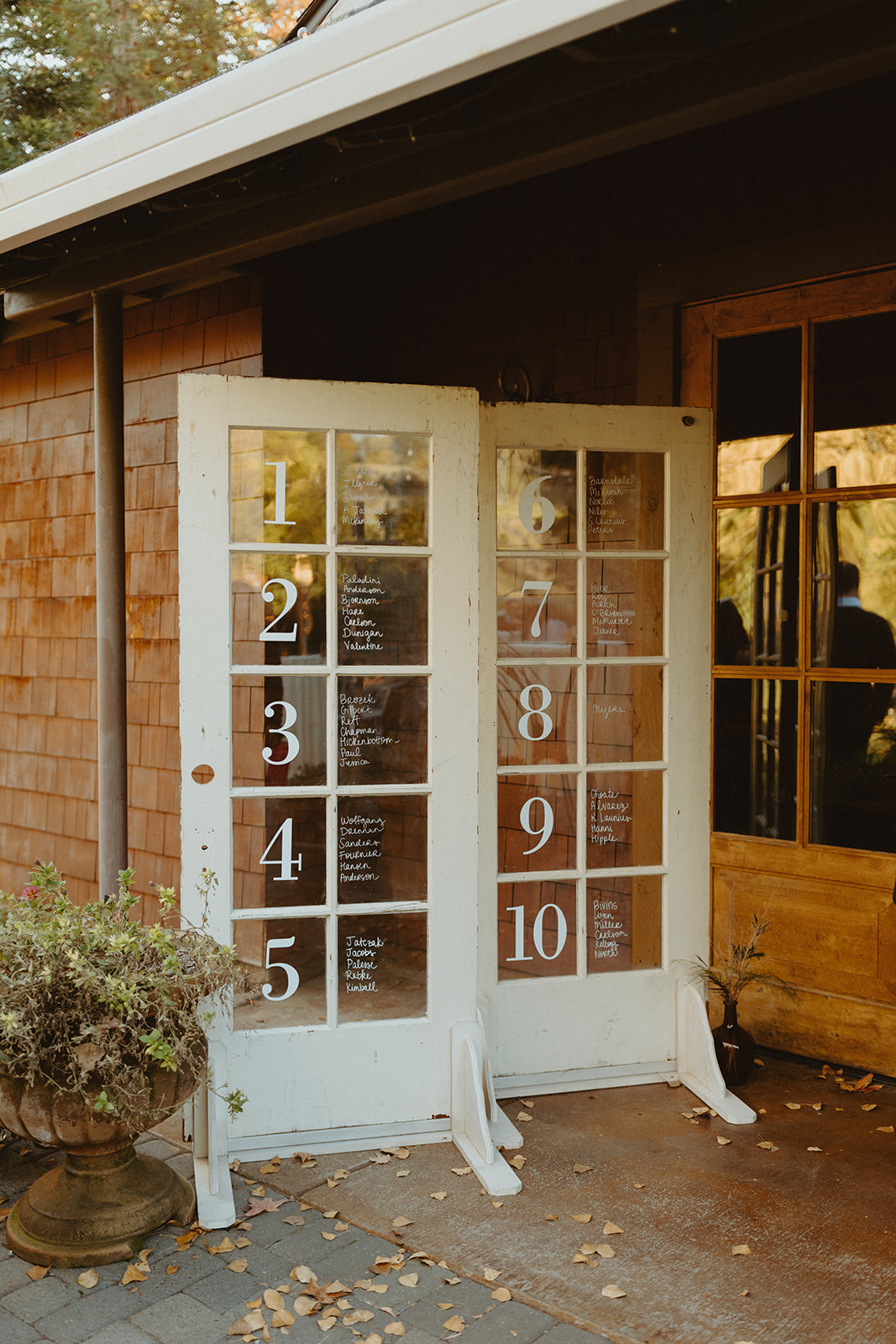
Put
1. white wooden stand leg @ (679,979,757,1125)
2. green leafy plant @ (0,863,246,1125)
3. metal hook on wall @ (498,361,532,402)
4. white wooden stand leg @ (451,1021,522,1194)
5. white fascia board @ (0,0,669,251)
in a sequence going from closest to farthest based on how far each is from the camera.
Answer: white fascia board @ (0,0,669,251)
green leafy plant @ (0,863,246,1125)
white wooden stand leg @ (451,1021,522,1194)
white wooden stand leg @ (679,979,757,1125)
metal hook on wall @ (498,361,532,402)

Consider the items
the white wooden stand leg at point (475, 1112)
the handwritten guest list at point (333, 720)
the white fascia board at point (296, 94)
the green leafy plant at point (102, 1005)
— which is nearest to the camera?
the white fascia board at point (296, 94)

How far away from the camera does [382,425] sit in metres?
3.01

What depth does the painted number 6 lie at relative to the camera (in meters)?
3.34

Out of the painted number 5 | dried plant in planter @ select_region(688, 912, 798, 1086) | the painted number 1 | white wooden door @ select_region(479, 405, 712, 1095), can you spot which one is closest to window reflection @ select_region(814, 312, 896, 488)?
white wooden door @ select_region(479, 405, 712, 1095)

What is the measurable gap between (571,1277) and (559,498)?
2104 millimetres

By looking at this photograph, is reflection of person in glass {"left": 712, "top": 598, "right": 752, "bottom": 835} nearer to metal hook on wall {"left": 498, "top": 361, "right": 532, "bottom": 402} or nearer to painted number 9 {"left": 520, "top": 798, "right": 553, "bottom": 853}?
painted number 9 {"left": 520, "top": 798, "right": 553, "bottom": 853}

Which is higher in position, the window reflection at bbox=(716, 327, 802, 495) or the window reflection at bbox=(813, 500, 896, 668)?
the window reflection at bbox=(716, 327, 802, 495)

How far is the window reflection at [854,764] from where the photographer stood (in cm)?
339

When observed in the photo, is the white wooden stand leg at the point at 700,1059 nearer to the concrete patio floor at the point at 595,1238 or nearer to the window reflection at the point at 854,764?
the concrete patio floor at the point at 595,1238

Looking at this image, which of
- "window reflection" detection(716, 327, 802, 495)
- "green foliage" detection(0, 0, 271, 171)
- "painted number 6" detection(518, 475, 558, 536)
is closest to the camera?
"painted number 6" detection(518, 475, 558, 536)

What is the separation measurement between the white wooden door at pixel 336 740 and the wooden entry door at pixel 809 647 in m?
1.07

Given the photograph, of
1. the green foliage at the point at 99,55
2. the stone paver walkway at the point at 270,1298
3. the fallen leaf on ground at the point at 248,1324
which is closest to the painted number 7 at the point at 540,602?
the stone paver walkway at the point at 270,1298

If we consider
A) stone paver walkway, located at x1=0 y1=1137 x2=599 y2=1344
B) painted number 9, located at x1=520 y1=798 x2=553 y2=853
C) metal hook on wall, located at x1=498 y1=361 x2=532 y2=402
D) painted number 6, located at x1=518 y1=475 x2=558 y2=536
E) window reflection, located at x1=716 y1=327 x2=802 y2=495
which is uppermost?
metal hook on wall, located at x1=498 y1=361 x2=532 y2=402

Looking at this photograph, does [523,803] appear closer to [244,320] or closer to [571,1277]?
[571,1277]
